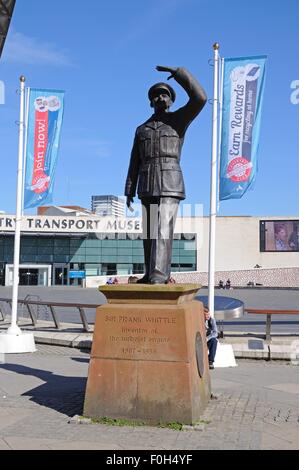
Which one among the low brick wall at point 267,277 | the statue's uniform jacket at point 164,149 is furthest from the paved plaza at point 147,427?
the low brick wall at point 267,277

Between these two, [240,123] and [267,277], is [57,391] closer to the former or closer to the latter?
[240,123]

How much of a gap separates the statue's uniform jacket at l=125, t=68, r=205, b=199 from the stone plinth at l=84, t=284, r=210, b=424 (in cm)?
132

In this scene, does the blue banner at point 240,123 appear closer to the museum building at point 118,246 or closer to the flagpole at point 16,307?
the flagpole at point 16,307

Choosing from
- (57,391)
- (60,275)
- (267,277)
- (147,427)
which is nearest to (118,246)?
(60,275)

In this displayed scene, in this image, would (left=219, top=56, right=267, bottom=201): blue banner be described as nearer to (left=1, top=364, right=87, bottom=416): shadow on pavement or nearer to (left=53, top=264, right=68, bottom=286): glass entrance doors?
(left=1, top=364, right=87, bottom=416): shadow on pavement

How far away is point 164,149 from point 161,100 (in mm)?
702

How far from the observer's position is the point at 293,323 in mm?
19906

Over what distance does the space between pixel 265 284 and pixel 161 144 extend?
195ft

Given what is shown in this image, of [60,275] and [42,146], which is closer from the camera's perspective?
[42,146]

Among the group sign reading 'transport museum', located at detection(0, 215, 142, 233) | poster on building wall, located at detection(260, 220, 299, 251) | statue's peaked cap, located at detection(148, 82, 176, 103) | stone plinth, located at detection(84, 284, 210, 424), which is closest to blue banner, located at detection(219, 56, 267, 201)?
statue's peaked cap, located at detection(148, 82, 176, 103)

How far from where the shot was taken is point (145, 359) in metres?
6.27

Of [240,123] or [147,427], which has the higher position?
[240,123]
